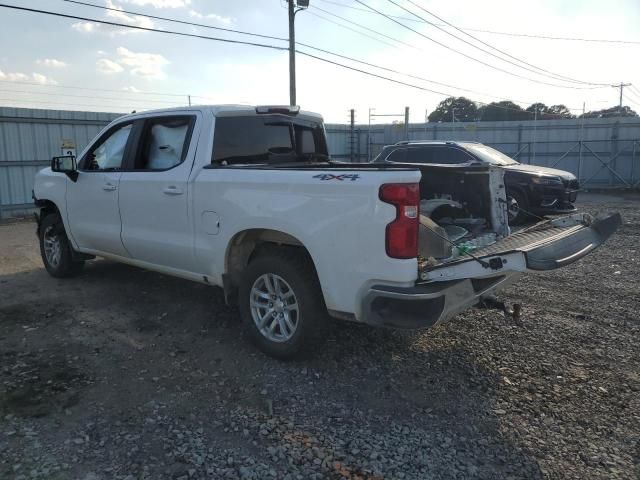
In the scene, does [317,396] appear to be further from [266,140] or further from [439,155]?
[439,155]

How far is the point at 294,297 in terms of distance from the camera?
13.3ft

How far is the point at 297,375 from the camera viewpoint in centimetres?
402

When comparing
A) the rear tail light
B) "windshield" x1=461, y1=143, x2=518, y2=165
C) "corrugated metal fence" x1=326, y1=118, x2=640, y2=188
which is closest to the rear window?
"windshield" x1=461, y1=143, x2=518, y2=165

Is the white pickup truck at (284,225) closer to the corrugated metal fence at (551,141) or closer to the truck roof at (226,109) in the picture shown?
the truck roof at (226,109)

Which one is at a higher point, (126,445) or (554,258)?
(554,258)

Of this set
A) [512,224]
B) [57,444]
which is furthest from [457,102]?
[57,444]

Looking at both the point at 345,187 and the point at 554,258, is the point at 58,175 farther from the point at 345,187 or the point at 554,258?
the point at 554,258

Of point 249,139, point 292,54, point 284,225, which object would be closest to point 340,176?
point 284,225

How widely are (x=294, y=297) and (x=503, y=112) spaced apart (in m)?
54.6

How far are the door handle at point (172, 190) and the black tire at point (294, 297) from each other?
1.01 metres

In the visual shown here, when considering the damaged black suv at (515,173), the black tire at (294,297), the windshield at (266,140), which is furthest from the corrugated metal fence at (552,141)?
the black tire at (294,297)

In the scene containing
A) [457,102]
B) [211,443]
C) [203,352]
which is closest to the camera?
[211,443]

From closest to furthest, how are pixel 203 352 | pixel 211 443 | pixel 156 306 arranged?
pixel 211 443, pixel 203 352, pixel 156 306

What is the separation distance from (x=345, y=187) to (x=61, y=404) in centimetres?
245
